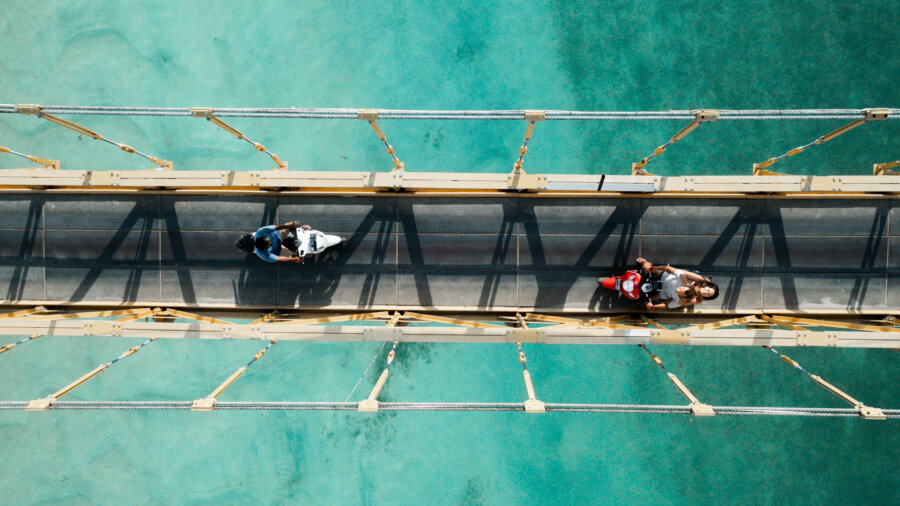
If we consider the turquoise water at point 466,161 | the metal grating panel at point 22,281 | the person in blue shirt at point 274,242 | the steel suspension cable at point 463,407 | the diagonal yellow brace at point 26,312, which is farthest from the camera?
the turquoise water at point 466,161

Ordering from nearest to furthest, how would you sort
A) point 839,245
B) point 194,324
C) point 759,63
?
1. point 194,324
2. point 839,245
3. point 759,63

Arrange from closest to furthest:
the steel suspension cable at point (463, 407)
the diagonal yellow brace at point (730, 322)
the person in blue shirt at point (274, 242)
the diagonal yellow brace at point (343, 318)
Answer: the steel suspension cable at point (463, 407)
the person in blue shirt at point (274, 242)
the diagonal yellow brace at point (730, 322)
the diagonal yellow brace at point (343, 318)

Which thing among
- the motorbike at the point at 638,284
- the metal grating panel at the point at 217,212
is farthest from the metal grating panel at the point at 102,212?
the motorbike at the point at 638,284

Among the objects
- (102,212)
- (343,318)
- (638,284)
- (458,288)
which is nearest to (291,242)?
(343,318)

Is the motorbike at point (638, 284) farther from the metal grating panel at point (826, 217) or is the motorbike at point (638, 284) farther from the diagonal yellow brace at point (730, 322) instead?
the metal grating panel at point (826, 217)

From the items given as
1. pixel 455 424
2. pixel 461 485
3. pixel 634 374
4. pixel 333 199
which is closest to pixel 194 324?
pixel 333 199

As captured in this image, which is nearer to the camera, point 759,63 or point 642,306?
point 642,306

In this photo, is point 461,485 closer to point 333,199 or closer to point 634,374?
point 634,374

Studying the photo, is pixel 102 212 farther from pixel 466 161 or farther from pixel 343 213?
pixel 466 161

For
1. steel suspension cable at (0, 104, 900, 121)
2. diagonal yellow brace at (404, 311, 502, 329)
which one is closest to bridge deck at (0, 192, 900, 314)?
diagonal yellow brace at (404, 311, 502, 329)
